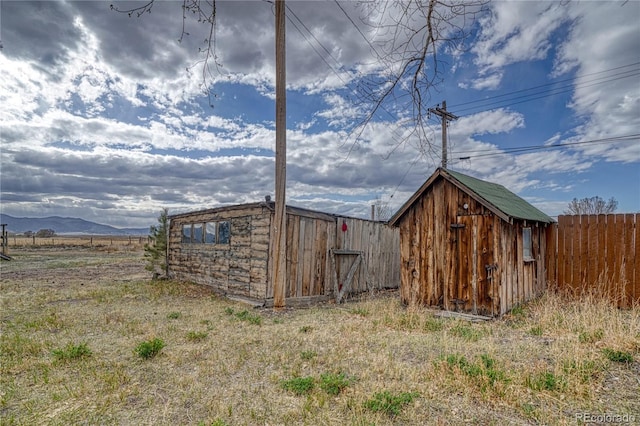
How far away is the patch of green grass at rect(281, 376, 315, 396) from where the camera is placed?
4380mm

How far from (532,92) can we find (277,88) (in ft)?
47.9

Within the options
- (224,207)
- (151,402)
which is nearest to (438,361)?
(151,402)

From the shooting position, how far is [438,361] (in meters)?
5.07

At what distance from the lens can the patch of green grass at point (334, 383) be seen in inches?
170

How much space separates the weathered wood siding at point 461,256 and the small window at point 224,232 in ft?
19.9

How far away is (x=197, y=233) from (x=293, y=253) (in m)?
5.47

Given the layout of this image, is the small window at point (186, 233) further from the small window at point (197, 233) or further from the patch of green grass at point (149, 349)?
the patch of green grass at point (149, 349)

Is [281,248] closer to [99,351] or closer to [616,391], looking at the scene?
[99,351]

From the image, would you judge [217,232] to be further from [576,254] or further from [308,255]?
[576,254]

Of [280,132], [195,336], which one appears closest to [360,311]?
[195,336]

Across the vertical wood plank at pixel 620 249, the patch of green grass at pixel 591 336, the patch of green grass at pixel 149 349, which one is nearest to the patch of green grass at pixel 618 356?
the patch of green grass at pixel 591 336

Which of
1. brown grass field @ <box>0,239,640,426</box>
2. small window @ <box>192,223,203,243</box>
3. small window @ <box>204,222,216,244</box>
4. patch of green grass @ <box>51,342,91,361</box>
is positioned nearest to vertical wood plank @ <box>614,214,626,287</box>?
brown grass field @ <box>0,239,640,426</box>

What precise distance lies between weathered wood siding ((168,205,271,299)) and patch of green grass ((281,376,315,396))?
6.39m

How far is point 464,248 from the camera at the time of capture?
927 cm
